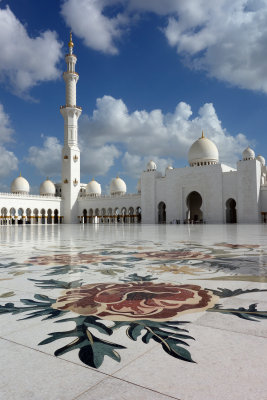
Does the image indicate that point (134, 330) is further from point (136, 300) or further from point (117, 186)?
point (117, 186)

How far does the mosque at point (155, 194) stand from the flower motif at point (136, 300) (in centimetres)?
2220

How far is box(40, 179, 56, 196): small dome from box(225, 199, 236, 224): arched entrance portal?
1969 centimetres

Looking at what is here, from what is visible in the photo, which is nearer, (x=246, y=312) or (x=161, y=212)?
(x=246, y=312)

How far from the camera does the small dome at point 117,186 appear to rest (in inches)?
1382

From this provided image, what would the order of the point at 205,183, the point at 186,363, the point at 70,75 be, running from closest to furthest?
the point at 186,363 → the point at 205,183 → the point at 70,75

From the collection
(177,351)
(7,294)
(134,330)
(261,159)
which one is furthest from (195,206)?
(177,351)

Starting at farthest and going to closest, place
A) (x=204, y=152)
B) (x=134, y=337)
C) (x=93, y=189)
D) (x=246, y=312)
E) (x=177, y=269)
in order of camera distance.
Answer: (x=93, y=189) < (x=204, y=152) < (x=177, y=269) < (x=246, y=312) < (x=134, y=337)

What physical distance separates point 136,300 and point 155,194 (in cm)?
2643

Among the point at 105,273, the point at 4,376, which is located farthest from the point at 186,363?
the point at 105,273

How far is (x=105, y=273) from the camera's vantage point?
2.84 m

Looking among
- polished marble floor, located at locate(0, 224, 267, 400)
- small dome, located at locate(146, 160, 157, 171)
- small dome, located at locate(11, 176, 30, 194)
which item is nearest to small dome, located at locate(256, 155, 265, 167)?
small dome, located at locate(146, 160, 157, 171)

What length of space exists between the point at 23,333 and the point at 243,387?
0.95 metres

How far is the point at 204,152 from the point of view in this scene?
26219 mm

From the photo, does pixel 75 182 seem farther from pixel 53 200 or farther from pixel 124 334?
pixel 124 334
